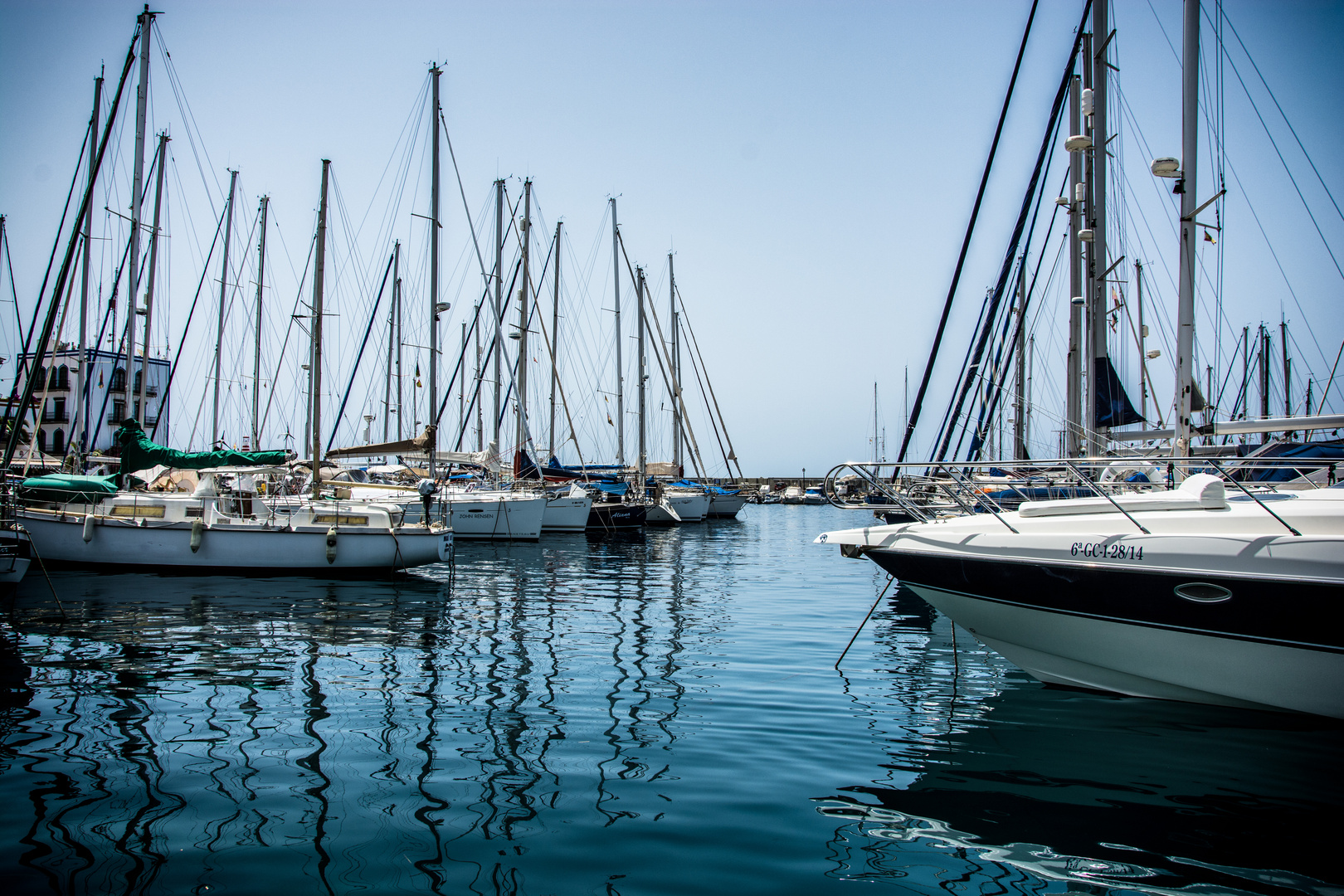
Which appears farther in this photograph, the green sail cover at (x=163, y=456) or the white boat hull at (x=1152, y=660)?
the green sail cover at (x=163, y=456)

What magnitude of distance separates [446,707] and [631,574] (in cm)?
1343

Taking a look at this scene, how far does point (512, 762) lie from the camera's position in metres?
6.06

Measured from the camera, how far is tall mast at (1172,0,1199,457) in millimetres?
9352

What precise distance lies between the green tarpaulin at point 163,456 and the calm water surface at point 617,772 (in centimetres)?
900

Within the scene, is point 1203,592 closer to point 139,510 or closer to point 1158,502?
point 1158,502

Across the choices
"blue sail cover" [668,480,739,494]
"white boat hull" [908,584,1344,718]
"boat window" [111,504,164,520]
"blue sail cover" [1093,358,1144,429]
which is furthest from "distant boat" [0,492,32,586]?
"blue sail cover" [668,480,739,494]

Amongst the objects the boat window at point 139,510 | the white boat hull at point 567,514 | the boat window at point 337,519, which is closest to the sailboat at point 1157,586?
the boat window at point 337,519

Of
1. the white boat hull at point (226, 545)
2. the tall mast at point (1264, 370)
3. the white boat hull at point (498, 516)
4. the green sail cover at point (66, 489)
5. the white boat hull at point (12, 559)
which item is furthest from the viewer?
the tall mast at point (1264, 370)

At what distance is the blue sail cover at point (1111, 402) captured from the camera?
16.7m

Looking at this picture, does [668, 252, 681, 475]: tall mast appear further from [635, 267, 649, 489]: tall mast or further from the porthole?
the porthole

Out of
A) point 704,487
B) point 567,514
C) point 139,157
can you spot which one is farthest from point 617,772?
point 704,487

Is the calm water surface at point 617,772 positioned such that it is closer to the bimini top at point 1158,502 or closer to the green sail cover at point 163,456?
the bimini top at point 1158,502

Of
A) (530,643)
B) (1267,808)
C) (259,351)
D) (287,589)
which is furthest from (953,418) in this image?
(259,351)

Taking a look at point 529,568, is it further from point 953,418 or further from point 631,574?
point 953,418
